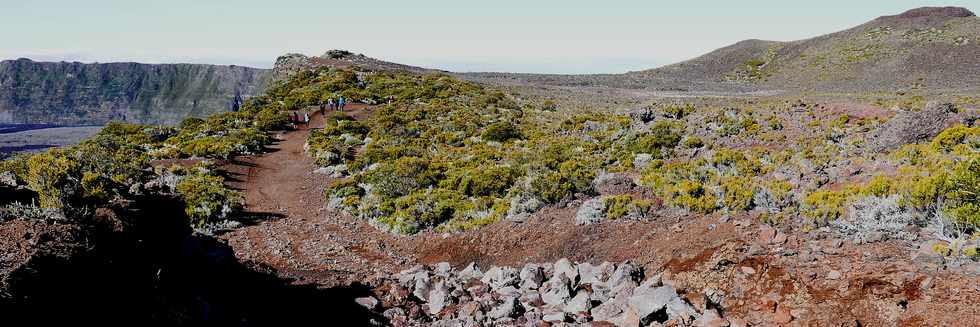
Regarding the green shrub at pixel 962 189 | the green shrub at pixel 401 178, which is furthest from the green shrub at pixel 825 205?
the green shrub at pixel 401 178

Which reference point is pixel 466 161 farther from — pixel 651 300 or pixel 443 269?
pixel 651 300

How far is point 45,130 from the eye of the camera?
4163 inches

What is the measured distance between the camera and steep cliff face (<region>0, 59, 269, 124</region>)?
12538 centimetres

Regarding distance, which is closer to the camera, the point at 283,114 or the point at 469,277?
the point at 469,277

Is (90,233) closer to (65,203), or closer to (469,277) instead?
(65,203)

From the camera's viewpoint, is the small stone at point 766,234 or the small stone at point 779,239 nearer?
the small stone at point 779,239

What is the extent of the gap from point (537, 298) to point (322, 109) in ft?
105

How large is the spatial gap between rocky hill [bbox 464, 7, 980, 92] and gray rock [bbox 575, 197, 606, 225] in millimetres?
41719

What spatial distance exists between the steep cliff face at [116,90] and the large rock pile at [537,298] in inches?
4936

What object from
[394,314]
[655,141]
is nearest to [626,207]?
[394,314]

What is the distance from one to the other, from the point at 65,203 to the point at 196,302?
2.36 metres

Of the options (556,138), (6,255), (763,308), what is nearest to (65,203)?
(6,255)

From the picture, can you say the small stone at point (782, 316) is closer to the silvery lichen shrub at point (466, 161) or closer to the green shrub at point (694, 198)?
the green shrub at point (694, 198)

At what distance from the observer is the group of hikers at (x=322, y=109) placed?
3519 cm
